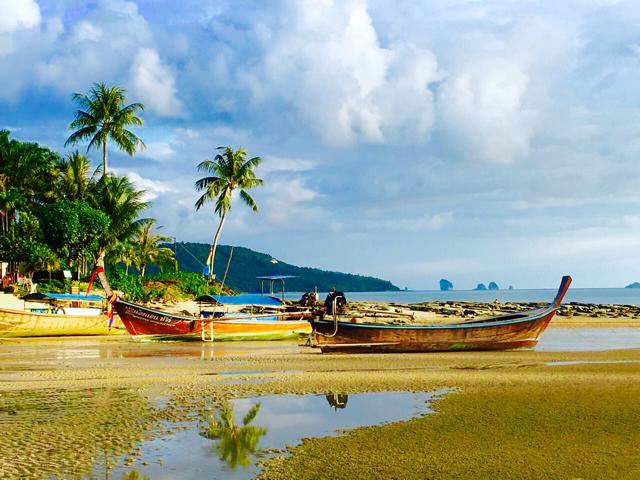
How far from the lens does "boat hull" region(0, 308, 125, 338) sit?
100 feet

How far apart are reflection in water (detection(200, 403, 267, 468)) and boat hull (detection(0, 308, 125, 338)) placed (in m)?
23.0

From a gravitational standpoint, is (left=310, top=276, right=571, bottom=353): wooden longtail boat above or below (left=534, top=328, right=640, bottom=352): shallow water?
above

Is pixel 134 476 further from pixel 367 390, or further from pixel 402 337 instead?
pixel 402 337

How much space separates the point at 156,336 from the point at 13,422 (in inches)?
739

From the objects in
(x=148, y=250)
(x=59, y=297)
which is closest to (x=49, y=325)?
(x=59, y=297)

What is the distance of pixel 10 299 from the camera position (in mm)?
38500

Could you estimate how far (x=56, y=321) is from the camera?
32.3 meters

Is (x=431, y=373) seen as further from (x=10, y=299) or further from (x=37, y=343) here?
(x=10, y=299)

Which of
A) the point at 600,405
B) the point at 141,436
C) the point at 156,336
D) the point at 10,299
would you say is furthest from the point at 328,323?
the point at 10,299

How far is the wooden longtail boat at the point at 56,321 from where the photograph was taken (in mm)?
30609

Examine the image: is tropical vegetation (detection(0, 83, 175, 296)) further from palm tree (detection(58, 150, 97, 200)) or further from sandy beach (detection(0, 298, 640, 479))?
sandy beach (detection(0, 298, 640, 479))

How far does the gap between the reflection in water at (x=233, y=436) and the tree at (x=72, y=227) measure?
1471 inches

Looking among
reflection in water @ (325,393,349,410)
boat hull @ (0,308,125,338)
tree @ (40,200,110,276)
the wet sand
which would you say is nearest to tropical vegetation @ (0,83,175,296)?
tree @ (40,200,110,276)

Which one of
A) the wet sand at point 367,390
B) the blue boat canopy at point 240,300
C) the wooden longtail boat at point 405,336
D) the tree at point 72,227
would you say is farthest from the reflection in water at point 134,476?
the tree at point 72,227
